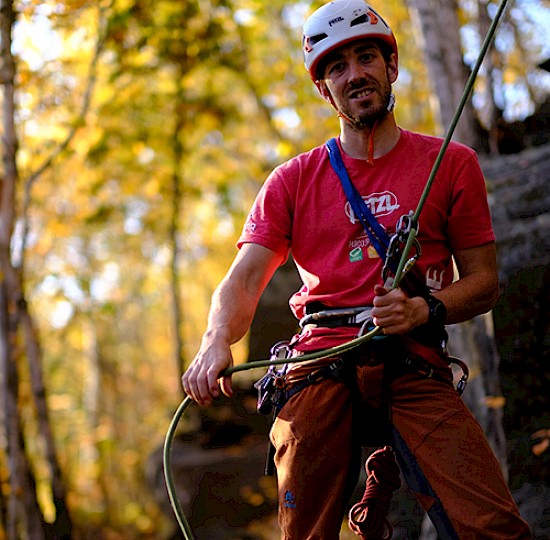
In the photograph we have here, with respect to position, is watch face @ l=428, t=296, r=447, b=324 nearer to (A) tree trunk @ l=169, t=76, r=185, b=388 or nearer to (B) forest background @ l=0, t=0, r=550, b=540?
(B) forest background @ l=0, t=0, r=550, b=540

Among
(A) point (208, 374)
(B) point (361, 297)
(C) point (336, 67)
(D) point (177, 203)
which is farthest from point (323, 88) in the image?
(D) point (177, 203)

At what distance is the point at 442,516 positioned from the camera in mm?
2645

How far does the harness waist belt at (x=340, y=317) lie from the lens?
2.87 meters

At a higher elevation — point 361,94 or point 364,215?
point 361,94

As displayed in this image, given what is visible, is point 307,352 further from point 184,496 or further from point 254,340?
point 254,340

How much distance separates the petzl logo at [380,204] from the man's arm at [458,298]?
31cm

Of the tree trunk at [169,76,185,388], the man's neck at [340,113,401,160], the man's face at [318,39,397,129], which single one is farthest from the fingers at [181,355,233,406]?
the tree trunk at [169,76,185,388]

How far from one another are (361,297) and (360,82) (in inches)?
32.1

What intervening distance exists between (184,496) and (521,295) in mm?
6928

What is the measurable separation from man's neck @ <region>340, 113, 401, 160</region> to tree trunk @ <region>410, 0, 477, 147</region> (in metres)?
4.42

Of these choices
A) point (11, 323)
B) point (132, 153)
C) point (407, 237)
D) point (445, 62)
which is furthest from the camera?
point (132, 153)

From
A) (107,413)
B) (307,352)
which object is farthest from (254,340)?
(107,413)

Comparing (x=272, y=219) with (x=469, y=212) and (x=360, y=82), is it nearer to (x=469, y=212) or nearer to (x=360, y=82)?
(x=360, y=82)

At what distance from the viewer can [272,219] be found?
3064 millimetres
